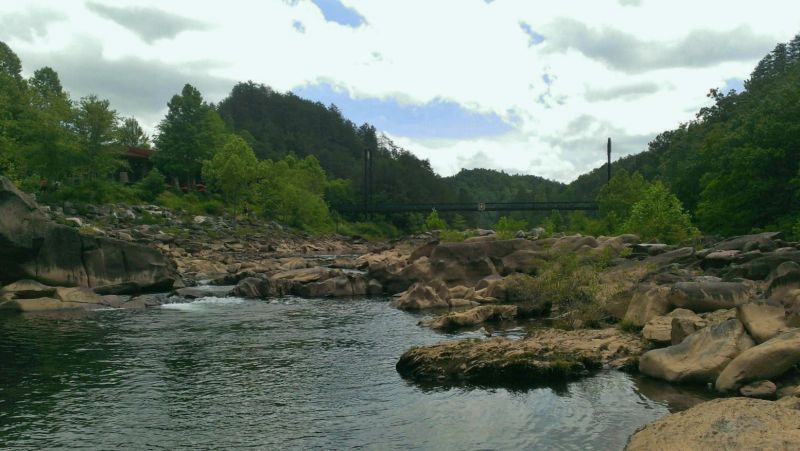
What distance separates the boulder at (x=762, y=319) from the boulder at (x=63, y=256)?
31594 mm

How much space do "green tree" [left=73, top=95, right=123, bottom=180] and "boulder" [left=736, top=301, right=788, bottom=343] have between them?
68067 mm

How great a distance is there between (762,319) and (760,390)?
287 cm

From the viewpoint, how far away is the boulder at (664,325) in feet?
59.6

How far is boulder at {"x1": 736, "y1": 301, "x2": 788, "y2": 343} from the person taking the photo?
50.5 ft

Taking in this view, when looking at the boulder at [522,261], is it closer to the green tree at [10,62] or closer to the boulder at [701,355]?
the boulder at [701,355]

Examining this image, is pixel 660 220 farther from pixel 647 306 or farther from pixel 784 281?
pixel 647 306

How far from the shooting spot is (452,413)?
1427 centimetres

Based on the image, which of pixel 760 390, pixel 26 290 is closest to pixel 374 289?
A: pixel 26 290

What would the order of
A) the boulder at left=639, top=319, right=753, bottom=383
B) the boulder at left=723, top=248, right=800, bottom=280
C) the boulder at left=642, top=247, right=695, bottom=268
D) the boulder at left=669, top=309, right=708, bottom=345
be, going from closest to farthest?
the boulder at left=639, top=319, right=753, bottom=383 < the boulder at left=669, top=309, right=708, bottom=345 < the boulder at left=723, top=248, right=800, bottom=280 < the boulder at left=642, top=247, right=695, bottom=268

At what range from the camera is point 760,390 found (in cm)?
1360

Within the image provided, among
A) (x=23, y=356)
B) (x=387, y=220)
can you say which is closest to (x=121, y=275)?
(x=23, y=356)

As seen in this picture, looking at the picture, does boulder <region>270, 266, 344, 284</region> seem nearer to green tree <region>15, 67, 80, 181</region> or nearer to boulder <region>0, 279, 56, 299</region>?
boulder <region>0, 279, 56, 299</region>

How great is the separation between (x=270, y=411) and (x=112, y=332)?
43.9 feet

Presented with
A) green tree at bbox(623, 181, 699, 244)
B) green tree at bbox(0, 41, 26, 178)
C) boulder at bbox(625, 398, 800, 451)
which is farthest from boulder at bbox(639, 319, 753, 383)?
green tree at bbox(0, 41, 26, 178)
